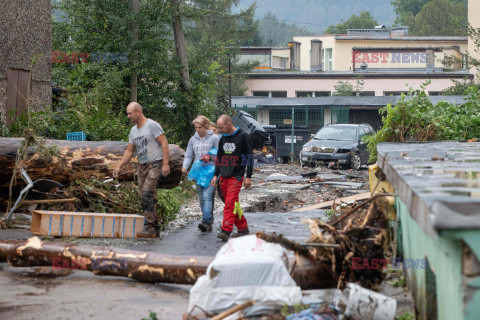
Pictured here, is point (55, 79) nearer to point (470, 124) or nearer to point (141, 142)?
point (141, 142)

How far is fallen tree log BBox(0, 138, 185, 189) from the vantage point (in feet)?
30.7

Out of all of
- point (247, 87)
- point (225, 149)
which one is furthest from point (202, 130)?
point (247, 87)

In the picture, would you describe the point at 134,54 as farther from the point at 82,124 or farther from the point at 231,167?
the point at 231,167

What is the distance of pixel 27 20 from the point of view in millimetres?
14734

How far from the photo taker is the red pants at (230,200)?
8.59m

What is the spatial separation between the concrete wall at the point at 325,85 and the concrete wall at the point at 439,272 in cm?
4351

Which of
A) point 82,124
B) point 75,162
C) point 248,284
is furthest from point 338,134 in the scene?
point 248,284

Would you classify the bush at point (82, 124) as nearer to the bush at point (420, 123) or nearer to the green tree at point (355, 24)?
the bush at point (420, 123)

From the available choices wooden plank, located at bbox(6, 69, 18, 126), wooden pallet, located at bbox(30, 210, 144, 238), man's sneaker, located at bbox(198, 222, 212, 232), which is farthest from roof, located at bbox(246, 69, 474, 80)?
wooden pallet, located at bbox(30, 210, 144, 238)

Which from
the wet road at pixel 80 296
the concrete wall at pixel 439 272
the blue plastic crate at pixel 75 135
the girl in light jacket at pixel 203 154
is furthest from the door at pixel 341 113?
the concrete wall at pixel 439 272

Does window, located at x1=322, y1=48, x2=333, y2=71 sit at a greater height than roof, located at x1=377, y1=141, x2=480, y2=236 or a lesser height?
greater

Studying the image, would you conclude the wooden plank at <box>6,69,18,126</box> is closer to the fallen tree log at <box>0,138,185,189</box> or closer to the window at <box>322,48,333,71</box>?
the fallen tree log at <box>0,138,185,189</box>

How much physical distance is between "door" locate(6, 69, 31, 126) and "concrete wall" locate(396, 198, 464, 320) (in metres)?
10.7

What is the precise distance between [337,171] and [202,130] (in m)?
13.3
